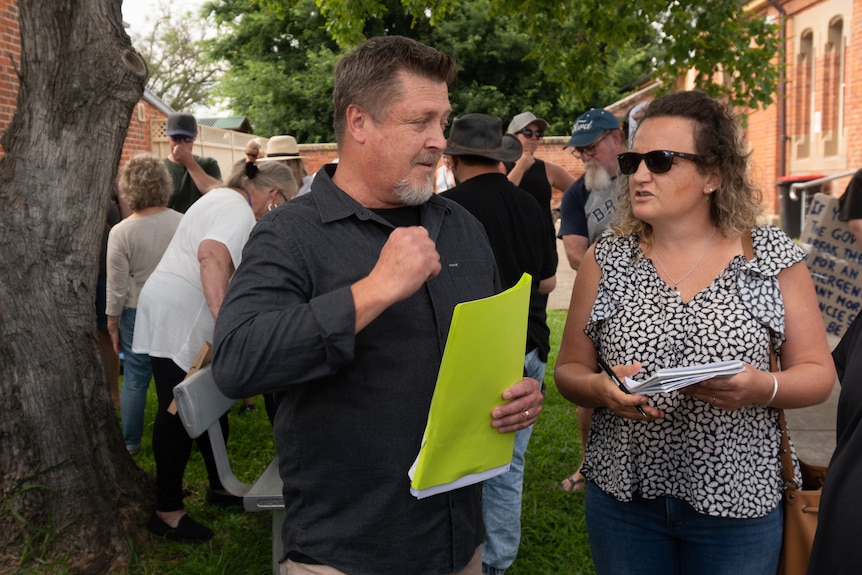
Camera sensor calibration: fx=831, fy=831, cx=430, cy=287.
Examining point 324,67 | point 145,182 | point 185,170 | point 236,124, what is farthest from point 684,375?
point 236,124

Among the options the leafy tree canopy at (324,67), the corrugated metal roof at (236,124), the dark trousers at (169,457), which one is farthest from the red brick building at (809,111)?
the dark trousers at (169,457)

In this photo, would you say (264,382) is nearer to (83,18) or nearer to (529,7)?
(83,18)

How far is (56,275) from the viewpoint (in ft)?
12.4

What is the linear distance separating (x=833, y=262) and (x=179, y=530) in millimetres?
4507

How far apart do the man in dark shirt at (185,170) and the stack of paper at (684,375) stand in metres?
5.61

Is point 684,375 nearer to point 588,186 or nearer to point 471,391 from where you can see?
point 471,391

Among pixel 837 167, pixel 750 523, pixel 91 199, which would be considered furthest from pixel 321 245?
pixel 837 167

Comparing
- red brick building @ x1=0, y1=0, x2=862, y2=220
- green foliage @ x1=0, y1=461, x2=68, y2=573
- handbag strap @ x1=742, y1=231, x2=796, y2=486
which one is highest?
red brick building @ x1=0, y1=0, x2=862, y2=220

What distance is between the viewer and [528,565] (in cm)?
411

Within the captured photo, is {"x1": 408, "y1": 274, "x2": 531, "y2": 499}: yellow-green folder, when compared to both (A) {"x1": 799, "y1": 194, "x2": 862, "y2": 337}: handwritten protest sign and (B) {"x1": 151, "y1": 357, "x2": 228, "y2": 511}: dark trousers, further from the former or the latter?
(A) {"x1": 799, "y1": 194, "x2": 862, "y2": 337}: handwritten protest sign

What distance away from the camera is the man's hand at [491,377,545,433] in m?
1.95

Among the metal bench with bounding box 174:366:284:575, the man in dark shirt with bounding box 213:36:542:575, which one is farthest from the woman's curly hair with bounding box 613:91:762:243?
the metal bench with bounding box 174:366:284:575

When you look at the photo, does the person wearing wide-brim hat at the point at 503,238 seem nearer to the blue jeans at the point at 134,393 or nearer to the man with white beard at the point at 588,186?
the man with white beard at the point at 588,186

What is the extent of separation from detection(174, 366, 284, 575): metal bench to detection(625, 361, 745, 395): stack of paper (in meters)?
1.73
